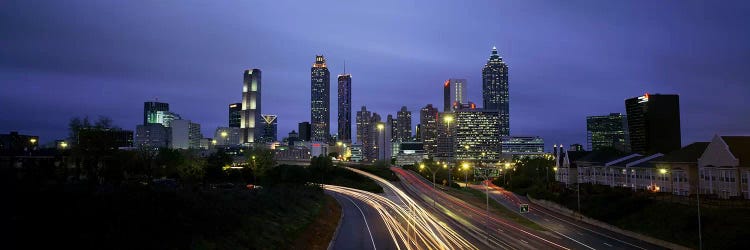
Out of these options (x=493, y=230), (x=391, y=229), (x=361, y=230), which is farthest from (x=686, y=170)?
(x=361, y=230)

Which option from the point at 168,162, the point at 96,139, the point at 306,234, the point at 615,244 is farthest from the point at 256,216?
the point at 168,162

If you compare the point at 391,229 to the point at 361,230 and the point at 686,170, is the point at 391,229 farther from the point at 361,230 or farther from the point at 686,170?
the point at 686,170

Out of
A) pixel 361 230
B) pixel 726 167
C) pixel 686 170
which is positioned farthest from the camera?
pixel 686 170

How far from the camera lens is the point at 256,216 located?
37.7 metres

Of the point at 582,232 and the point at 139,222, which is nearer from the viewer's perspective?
the point at 139,222

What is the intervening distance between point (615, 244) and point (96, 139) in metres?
62.4

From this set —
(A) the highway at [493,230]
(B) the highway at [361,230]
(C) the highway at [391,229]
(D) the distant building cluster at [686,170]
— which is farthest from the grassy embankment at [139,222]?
(D) the distant building cluster at [686,170]

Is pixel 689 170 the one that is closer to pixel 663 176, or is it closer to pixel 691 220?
pixel 663 176

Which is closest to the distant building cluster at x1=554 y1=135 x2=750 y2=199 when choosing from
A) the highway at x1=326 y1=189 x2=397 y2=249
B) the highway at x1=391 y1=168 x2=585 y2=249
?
the highway at x1=391 y1=168 x2=585 y2=249

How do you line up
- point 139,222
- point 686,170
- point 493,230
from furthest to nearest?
point 686,170
point 493,230
point 139,222

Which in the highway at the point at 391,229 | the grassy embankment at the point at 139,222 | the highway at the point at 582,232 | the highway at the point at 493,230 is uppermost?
the grassy embankment at the point at 139,222

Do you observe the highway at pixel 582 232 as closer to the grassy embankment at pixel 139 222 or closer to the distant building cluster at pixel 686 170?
the distant building cluster at pixel 686 170

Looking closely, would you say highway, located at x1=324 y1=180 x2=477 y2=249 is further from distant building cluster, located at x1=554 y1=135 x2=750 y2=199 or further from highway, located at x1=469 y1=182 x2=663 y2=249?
distant building cluster, located at x1=554 y1=135 x2=750 y2=199

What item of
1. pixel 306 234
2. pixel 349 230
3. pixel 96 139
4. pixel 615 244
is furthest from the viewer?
pixel 96 139
